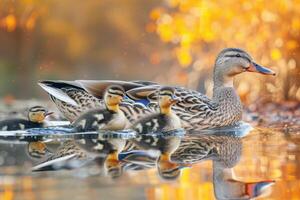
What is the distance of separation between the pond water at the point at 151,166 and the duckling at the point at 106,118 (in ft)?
0.22

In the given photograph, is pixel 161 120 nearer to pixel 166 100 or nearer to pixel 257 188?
pixel 166 100

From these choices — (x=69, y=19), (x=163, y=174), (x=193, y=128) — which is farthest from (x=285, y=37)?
(x=163, y=174)

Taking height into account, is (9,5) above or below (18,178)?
above

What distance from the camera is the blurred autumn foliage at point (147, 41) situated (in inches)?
296

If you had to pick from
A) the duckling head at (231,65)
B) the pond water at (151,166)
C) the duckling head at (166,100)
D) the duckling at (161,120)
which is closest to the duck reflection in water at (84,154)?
the pond water at (151,166)


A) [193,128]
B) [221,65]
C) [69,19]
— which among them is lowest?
[193,128]

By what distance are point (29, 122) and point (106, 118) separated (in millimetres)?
515

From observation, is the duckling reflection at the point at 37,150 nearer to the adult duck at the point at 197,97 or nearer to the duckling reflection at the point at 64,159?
the duckling reflection at the point at 64,159

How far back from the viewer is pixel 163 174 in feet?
12.7

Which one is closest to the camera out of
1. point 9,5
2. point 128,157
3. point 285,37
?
point 128,157

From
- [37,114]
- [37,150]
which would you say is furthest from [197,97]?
[37,150]

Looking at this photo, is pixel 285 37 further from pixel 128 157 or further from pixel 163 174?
pixel 163 174

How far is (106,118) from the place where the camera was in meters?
5.32

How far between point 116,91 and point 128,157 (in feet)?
3.45
